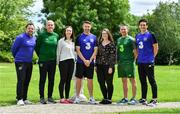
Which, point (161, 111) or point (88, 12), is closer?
point (161, 111)

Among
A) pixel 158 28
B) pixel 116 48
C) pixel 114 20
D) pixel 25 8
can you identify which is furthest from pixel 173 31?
pixel 116 48

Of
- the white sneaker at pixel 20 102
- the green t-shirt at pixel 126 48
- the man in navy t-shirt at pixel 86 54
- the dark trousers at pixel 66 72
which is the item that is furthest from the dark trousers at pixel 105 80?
the white sneaker at pixel 20 102

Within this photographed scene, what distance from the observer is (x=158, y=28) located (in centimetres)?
8150

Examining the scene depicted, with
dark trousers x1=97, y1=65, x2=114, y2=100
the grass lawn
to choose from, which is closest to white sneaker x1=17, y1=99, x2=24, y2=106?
dark trousers x1=97, y1=65, x2=114, y2=100

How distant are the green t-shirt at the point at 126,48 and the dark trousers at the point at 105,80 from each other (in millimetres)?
533

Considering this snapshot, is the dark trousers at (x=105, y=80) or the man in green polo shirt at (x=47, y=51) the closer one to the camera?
the man in green polo shirt at (x=47, y=51)

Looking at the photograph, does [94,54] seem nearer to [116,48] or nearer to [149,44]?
[116,48]

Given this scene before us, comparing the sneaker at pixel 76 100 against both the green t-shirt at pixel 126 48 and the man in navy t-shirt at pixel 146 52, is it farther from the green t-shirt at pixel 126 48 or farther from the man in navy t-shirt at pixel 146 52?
the man in navy t-shirt at pixel 146 52

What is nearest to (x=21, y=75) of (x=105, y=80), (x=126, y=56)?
(x=105, y=80)

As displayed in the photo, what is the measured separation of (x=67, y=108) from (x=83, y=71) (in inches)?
67.6

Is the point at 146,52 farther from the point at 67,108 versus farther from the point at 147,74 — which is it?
the point at 67,108

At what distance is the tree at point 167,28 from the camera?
78450mm

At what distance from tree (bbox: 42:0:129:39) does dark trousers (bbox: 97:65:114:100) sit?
155 feet

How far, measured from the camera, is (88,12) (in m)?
64.1
